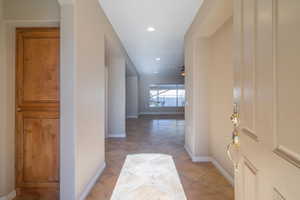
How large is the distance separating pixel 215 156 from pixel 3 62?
3307 millimetres

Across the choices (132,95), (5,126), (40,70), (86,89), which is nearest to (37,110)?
(5,126)

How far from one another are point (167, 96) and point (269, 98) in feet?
39.1

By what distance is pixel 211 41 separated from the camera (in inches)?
138

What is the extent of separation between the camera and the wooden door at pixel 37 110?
2.35 m

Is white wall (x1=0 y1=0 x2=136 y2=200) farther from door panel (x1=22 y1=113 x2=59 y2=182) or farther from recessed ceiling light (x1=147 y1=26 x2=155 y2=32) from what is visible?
recessed ceiling light (x1=147 y1=26 x2=155 y2=32)

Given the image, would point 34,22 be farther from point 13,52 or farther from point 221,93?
point 221,93

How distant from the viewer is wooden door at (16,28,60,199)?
7.72ft

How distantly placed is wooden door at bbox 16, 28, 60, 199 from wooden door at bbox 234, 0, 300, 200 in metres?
2.10

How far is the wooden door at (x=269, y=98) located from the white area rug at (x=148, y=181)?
140 centimetres

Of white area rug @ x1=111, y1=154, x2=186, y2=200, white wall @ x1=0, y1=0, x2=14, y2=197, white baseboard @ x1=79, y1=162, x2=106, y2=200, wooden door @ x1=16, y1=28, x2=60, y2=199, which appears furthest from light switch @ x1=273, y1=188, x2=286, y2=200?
white wall @ x1=0, y1=0, x2=14, y2=197

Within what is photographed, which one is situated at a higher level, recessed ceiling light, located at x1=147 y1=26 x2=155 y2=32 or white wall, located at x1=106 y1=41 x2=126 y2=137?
recessed ceiling light, located at x1=147 y1=26 x2=155 y2=32

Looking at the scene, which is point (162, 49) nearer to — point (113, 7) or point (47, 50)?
point (113, 7)

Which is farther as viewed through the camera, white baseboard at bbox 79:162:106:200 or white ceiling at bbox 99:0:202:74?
white ceiling at bbox 99:0:202:74

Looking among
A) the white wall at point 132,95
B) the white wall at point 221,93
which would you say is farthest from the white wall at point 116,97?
the white wall at point 132,95
